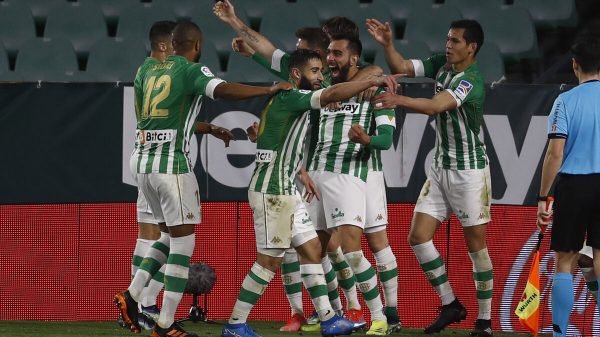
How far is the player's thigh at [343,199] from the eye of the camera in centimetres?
807

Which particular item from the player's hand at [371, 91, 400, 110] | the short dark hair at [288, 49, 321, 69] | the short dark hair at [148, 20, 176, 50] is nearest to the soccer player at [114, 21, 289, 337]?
the short dark hair at [288, 49, 321, 69]

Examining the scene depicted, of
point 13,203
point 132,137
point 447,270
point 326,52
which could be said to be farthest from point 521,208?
point 13,203

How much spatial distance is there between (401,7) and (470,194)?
4561 mm

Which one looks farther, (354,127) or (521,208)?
(521,208)

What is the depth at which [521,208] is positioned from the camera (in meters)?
9.33

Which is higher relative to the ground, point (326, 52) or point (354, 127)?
point (326, 52)

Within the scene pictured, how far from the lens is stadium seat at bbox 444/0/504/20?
1224 centimetres

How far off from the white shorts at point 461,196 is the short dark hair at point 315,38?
121cm

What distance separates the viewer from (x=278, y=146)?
738 centimetres

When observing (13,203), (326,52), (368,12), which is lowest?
(13,203)

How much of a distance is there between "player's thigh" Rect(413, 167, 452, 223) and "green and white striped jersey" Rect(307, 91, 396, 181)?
41cm

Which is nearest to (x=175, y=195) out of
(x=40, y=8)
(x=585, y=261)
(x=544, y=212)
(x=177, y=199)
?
(x=177, y=199)

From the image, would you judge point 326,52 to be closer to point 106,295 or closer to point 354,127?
point 354,127

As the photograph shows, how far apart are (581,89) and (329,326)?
2081 millimetres
